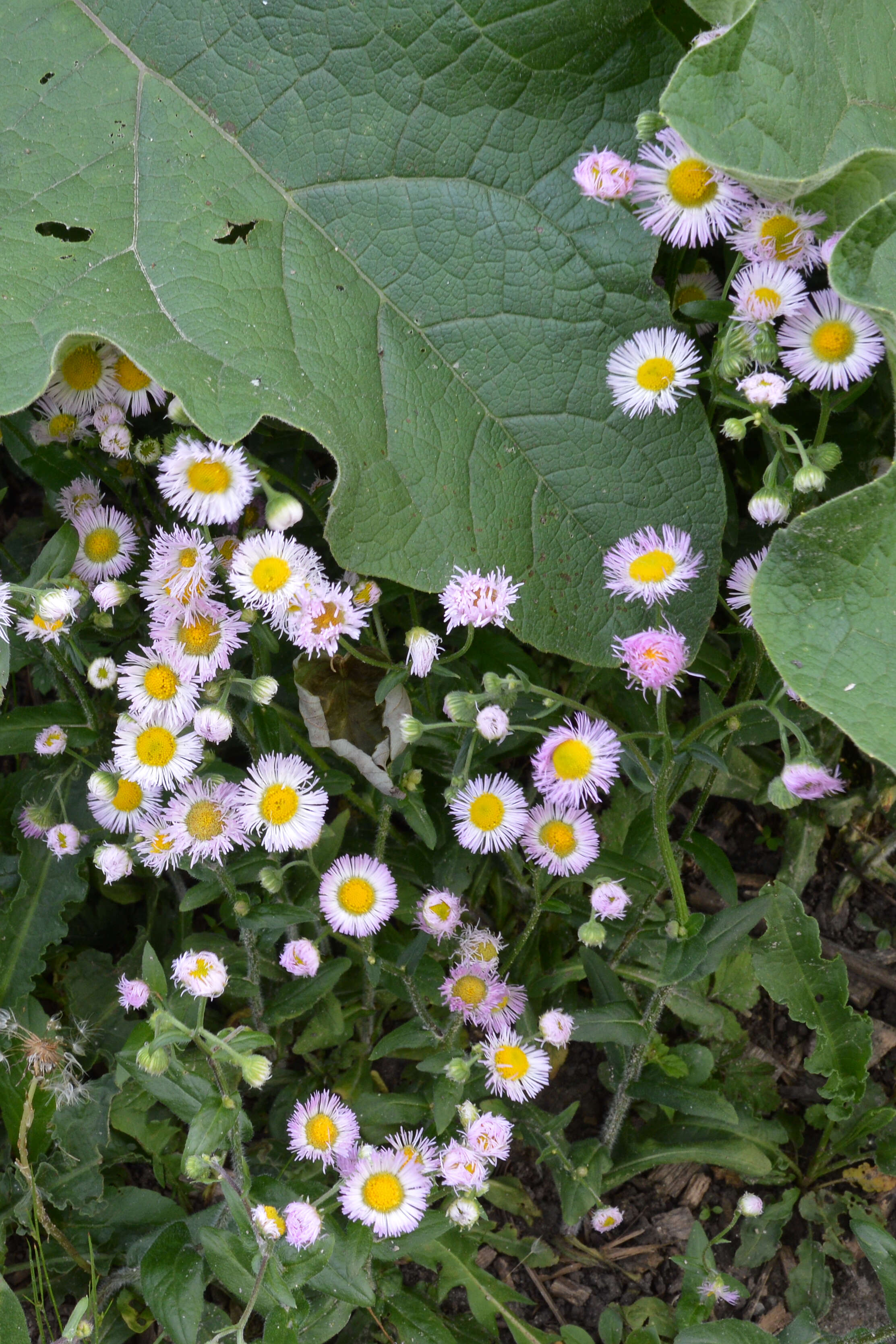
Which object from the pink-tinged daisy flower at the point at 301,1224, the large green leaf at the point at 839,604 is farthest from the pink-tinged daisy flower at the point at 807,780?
the pink-tinged daisy flower at the point at 301,1224

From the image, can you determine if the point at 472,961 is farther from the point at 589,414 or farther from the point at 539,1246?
the point at 589,414

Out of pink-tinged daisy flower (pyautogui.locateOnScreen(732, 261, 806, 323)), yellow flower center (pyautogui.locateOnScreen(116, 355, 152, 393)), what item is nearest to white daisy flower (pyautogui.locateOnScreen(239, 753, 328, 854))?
yellow flower center (pyautogui.locateOnScreen(116, 355, 152, 393))

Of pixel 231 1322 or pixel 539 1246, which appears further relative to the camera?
pixel 539 1246

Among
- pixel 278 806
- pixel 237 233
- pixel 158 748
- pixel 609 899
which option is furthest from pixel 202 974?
pixel 237 233

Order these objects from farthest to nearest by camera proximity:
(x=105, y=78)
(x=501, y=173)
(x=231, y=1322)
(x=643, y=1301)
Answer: (x=643, y=1301), (x=231, y=1322), (x=501, y=173), (x=105, y=78)

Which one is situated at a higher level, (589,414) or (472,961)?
(589,414)

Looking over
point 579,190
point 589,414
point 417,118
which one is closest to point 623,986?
point 589,414
